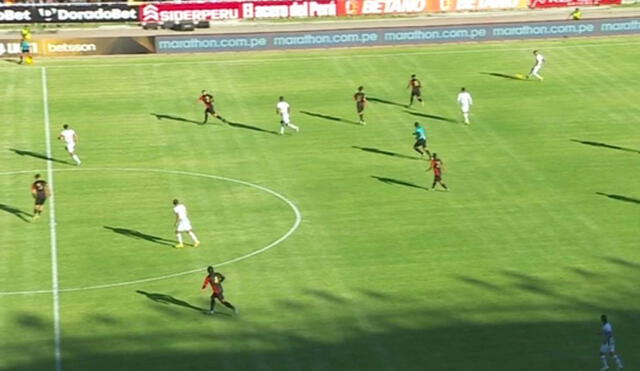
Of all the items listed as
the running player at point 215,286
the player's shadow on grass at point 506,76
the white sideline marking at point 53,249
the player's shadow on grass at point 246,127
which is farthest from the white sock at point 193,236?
the player's shadow on grass at point 506,76

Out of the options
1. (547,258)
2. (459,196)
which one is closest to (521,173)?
(459,196)

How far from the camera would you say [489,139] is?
67.0 meters

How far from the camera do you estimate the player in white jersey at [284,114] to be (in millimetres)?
67000

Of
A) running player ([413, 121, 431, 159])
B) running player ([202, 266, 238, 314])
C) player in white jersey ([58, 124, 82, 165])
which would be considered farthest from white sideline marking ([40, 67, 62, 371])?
running player ([413, 121, 431, 159])

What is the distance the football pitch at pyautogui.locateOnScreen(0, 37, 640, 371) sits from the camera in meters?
43.1

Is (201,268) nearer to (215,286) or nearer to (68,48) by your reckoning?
(215,286)

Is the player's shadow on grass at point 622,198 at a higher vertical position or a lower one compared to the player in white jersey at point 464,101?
lower

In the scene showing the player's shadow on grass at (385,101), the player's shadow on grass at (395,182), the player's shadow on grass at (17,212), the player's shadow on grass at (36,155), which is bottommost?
the player's shadow on grass at (17,212)

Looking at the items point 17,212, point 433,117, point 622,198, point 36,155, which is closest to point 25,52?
point 36,155

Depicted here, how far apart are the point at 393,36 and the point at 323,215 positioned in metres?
33.6

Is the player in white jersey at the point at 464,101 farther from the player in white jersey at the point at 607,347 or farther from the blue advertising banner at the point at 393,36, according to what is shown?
the player in white jersey at the point at 607,347

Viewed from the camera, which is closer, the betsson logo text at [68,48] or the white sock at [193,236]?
the white sock at [193,236]

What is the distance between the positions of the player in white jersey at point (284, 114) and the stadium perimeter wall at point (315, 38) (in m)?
16.7

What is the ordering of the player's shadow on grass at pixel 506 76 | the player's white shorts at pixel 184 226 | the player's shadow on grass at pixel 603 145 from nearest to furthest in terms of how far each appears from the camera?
the player's white shorts at pixel 184 226 < the player's shadow on grass at pixel 603 145 < the player's shadow on grass at pixel 506 76
